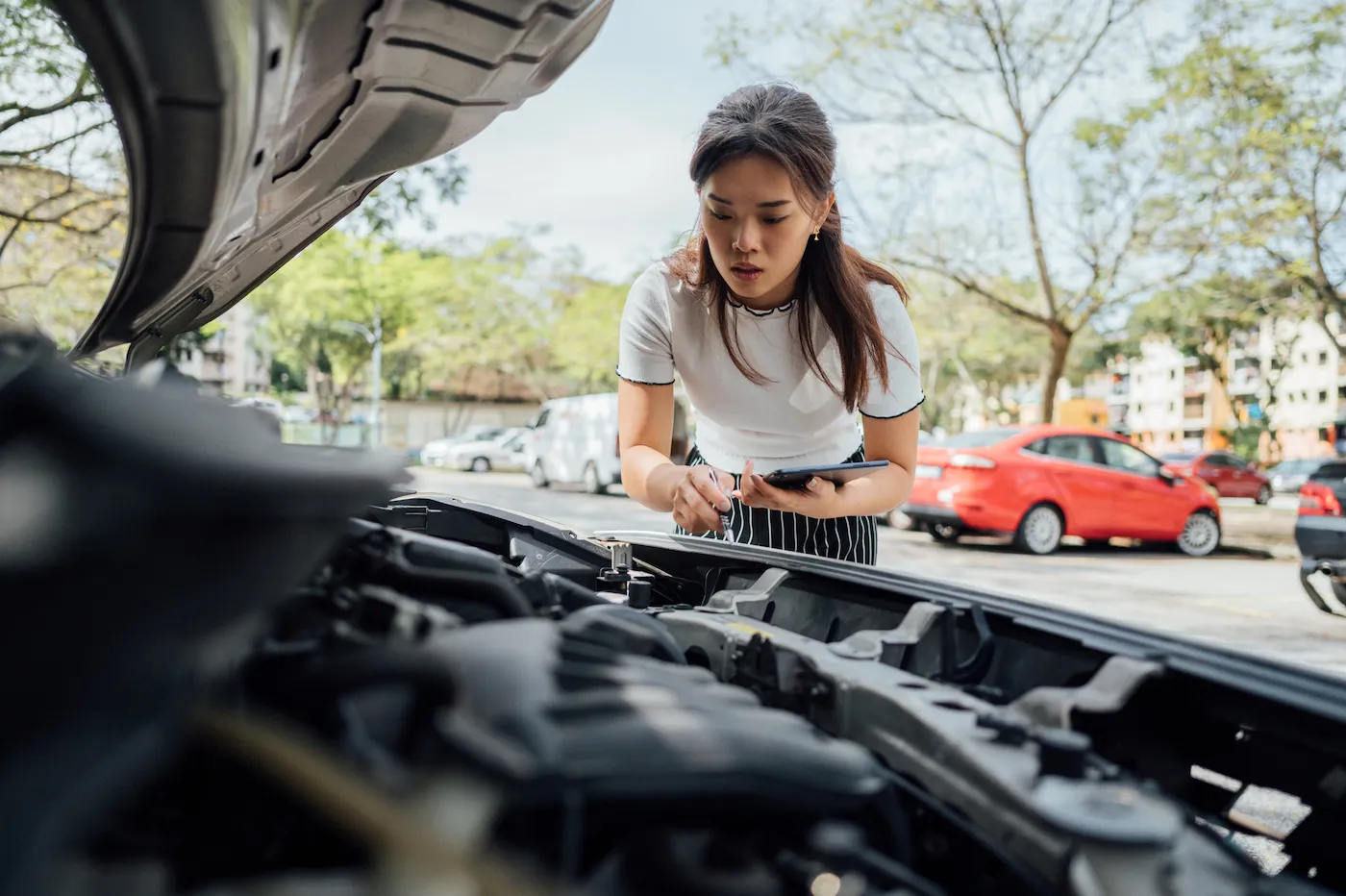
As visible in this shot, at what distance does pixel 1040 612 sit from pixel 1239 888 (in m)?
0.48

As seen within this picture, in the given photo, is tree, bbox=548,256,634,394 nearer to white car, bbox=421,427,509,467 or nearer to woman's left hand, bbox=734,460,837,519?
white car, bbox=421,427,509,467

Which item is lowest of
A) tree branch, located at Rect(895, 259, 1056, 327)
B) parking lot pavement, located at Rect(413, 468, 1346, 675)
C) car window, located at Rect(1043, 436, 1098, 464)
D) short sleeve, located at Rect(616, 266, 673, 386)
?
parking lot pavement, located at Rect(413, 468, 1346, 675)

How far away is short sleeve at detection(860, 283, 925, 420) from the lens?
2107 millimetres

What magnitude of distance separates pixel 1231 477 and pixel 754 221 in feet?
Answer: 82.6

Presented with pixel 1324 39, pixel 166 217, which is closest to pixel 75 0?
pixel 166 217

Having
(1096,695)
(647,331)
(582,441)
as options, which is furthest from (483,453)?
(1096,695)

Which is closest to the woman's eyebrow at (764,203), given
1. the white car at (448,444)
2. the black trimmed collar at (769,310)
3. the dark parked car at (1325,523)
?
the black trimmed collar at (769,310)

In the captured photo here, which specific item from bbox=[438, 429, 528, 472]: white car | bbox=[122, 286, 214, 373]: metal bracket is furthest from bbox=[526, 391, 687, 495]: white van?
bbox=[122, 286, 214, 373]: metal bracket

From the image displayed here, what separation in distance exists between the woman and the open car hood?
2.30ft

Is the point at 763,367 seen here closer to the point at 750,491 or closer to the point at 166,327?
the point at 750,491

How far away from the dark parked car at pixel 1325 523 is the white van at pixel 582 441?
334 inches

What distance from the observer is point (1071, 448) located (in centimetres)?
940

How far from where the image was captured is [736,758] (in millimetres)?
628

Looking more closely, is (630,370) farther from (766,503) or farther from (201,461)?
(201,461)
